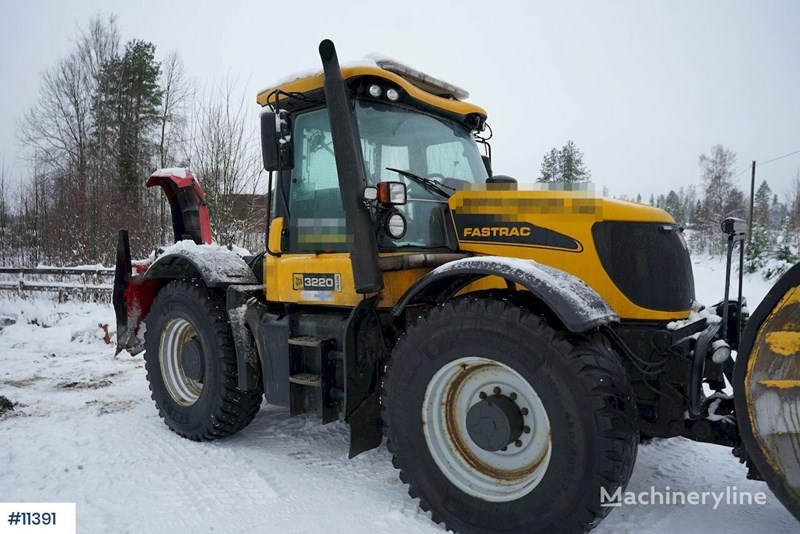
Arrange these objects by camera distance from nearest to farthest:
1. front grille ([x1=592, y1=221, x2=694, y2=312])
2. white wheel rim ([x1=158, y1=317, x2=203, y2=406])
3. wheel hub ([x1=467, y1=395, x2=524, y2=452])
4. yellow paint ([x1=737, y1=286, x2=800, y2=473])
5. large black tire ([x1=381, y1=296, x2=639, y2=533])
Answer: yellow paint ([x1=737, y1=286, x2=800, y2=473]), large black tire ([x1=381, y1=296, x2=639, y2=533]), wheel hub ([x1=467, y1=395, x2=524, y2=452]), front grille ([x1=592, y1=221, x2=694, y2=312]), white wheel rim ([x1=158, y1=317, x2=203, y2=406])

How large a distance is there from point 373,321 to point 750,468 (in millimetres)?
2208

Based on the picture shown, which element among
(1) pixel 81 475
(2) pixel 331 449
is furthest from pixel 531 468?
(1) pixel 81 475

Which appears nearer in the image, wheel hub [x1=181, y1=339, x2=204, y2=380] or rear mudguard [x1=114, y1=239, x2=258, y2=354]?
rear mudguard [x1=114, y1=239, x2=258, y2=354]

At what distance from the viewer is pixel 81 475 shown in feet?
12.4

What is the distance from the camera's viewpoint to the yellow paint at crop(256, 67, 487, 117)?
12.0 ft

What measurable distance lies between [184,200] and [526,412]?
4428 mm

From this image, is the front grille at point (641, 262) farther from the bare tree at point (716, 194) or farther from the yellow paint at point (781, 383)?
the bare tree at point (716, 194)

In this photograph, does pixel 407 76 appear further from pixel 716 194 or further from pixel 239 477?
pixel 716 194

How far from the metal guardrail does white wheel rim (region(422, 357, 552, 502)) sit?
1186 centimetres

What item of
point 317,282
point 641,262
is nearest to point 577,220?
point 641,262

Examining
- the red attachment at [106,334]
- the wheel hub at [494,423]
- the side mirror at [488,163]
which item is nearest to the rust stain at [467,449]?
the wheel hub at [494,423]

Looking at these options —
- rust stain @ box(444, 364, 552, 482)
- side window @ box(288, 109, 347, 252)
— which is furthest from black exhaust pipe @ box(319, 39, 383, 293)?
rust stain @ box(444, 364, 552, 482)

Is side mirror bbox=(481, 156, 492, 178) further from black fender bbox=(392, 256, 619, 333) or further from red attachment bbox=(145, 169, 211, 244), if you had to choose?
red attachment bbox=(145, 169, 211, 244)

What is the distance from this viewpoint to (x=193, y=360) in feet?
15.7
